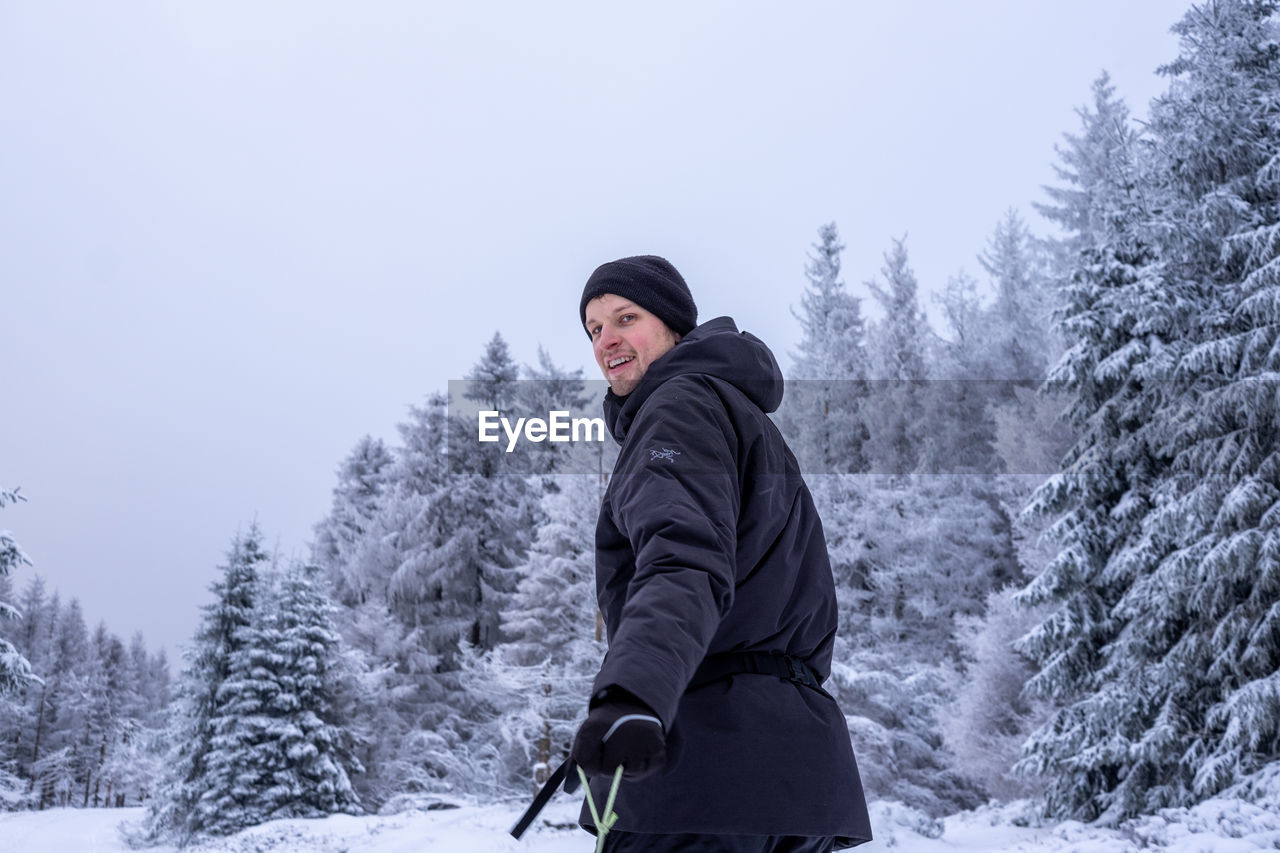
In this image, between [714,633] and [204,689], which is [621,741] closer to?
[714,633]

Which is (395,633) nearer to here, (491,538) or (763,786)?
(491,538)

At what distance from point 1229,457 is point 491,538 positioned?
70.2 ft

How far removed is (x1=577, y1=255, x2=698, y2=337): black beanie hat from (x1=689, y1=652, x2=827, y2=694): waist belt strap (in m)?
0.91

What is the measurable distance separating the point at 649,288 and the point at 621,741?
1.32 metres

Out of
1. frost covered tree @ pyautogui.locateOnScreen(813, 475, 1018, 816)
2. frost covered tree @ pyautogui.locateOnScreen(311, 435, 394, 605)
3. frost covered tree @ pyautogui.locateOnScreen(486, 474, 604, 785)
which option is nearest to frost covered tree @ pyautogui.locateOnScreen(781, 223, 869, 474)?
frost covered tree @ pyautogui.locateOnScreen(813, 475, 1018, 816)

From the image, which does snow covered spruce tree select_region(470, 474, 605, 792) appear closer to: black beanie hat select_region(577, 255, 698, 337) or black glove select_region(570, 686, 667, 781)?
black beanie hat select_region(577, 255, 698, 337)

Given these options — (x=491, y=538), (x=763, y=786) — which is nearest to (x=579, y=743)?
(x=763, y=786)

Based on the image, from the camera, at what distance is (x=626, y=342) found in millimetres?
2475

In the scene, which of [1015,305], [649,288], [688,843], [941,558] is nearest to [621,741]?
[688,843]

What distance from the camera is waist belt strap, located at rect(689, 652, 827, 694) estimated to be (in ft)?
6.08

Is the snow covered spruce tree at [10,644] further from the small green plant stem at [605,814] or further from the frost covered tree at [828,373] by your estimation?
the frost covered tree at [828,373]

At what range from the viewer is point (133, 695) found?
51.4 m

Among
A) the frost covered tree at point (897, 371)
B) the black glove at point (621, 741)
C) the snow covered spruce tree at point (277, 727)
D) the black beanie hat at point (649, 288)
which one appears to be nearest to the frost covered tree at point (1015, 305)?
the frost covered tree at point (897, 371)

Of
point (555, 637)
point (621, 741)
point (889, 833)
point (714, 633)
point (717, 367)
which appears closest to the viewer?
point (621, 741)
